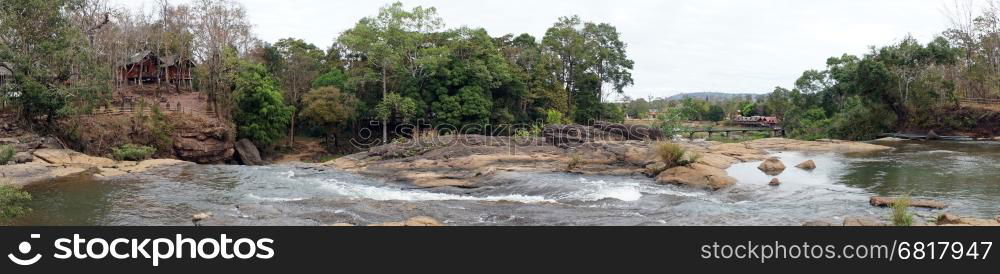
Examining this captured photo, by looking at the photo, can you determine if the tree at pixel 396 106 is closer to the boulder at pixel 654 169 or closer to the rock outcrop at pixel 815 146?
the rock outcrop at pixel 815 146

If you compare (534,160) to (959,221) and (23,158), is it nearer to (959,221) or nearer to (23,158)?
Result: (959,221)

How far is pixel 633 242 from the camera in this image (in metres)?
9.44

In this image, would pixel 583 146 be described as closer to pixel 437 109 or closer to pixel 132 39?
pixel 437 109

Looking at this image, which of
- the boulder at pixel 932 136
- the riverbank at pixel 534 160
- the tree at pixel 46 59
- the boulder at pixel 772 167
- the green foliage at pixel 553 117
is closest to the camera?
the riverbank at pixel 534 160

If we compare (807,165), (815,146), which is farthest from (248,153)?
(815,146)

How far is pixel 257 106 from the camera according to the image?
137 feet

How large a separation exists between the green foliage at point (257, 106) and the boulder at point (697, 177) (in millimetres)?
27192

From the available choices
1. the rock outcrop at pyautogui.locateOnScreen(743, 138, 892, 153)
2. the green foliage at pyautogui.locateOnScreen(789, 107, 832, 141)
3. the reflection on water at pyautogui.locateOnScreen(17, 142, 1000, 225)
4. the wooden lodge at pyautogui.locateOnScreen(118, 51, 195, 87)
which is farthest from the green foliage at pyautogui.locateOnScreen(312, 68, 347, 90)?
the green foliage at pyautogui.locateOnScreen(789, 107, 832, 141)

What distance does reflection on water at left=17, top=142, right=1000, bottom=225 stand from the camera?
15758 millimetres

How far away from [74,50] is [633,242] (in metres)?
29.8

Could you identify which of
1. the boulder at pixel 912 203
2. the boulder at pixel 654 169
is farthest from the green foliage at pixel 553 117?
the boulder at pixel 912 203

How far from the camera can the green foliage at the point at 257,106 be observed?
41062mm

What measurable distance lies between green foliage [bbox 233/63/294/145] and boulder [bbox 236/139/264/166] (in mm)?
762

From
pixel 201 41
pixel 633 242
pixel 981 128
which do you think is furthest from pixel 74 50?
pixel 981 128
